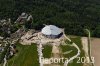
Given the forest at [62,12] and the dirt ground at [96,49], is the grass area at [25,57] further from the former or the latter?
the dirt ground at [96,49]

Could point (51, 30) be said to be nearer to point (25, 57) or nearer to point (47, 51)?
point (47, 51)

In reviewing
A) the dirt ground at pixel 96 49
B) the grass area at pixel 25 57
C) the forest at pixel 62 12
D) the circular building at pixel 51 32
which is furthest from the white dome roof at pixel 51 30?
the dirt ground at pixel 96 49

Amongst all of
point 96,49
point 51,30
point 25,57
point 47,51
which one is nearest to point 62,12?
point 51,30

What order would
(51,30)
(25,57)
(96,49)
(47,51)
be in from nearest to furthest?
(25,57) → (47,51) → (96,49) → (51,30)

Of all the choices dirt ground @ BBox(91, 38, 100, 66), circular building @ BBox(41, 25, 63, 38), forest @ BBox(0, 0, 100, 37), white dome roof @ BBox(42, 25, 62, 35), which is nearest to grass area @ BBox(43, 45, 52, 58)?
circular building @ BBox(41, 25, 63, 38)

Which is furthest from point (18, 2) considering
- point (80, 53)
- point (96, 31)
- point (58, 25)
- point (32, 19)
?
point (80, 53)

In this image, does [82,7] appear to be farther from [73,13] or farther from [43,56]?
[43,56]

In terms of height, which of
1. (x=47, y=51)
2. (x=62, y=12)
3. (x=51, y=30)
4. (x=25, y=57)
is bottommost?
(x=62, y=12)
